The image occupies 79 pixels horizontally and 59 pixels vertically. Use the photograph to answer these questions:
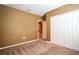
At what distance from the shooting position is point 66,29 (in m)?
3.00

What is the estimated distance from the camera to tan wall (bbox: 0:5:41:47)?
2841 mm

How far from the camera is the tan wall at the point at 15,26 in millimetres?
2841

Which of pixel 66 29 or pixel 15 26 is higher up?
pixel 15 26

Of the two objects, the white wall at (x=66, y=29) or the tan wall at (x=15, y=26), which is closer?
the white wall at (x=66, y=29)

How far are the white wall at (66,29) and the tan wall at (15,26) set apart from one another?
131cm

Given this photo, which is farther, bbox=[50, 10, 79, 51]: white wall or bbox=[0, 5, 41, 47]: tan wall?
bbox=[0, 5, 41, 47]: tan wall

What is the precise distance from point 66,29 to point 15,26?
233 cm

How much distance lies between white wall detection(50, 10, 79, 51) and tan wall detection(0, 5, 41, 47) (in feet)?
4.29

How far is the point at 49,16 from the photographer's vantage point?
400 cm

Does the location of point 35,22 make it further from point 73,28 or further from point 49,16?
point 73,28

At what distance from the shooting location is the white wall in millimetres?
2617

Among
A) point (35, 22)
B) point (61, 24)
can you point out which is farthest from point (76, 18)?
point (35, 22)
